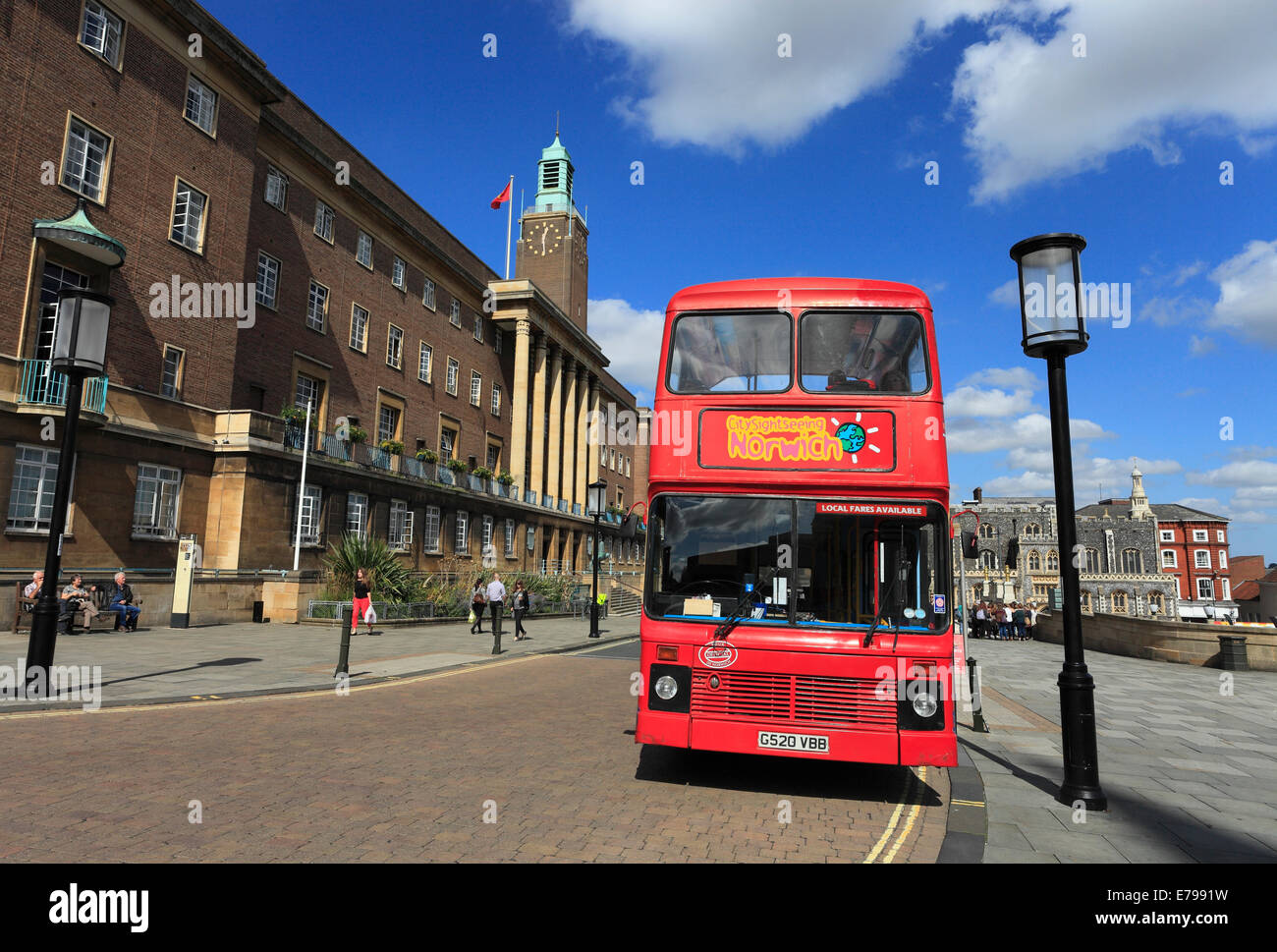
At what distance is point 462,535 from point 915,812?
1309 inches

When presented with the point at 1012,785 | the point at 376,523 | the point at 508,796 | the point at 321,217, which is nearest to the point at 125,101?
the point at 321,217

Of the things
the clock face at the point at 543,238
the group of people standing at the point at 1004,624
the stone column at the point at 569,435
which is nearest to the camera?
the group of people standing at the point at 1004,624

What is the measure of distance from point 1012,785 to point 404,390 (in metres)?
34.1

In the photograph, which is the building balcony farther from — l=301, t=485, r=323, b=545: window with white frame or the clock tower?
the clock tower

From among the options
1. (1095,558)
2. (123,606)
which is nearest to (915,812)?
(123,606)

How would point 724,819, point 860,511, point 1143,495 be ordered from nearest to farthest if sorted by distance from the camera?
point 724,819 → point 860,511 → point 1143,495

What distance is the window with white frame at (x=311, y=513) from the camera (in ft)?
86.6

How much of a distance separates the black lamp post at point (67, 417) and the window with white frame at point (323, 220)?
23180 mm

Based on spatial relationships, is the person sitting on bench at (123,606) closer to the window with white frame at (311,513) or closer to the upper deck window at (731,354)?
the window with white frame at (311,513)

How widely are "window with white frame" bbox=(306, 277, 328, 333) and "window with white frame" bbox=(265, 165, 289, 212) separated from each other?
304cm

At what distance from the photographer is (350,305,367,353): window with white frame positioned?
3330cm

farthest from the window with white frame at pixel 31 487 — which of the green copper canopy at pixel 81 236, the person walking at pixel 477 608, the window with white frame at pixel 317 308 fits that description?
the window with white frame at pixel 317 308

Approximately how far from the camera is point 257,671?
12383mm
